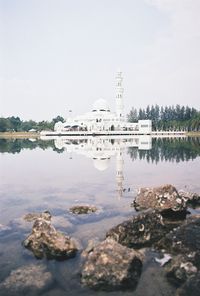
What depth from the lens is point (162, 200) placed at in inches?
485

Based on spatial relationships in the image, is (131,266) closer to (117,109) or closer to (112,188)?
(112,188)

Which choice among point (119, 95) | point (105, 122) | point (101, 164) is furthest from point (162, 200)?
point (119, 95)

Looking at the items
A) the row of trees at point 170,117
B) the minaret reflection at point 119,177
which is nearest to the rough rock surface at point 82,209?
the minaret reflection at point 119,177

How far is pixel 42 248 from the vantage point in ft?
28.8

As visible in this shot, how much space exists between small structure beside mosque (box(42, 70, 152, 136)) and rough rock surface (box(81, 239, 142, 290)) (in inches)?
3786

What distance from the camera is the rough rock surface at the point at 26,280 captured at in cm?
693

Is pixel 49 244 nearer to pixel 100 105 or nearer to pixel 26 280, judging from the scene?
pixel 26 280

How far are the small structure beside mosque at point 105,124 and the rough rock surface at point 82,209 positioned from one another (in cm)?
9062

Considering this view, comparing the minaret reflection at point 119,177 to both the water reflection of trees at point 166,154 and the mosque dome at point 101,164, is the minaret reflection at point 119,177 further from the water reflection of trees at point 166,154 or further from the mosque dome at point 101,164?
the water reflection of trees at point 166,154

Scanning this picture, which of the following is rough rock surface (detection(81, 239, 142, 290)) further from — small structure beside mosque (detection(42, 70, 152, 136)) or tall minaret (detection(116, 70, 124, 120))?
tall minaret (detection(116, 70, 124, 120))

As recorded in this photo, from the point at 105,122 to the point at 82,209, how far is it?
96237 mm

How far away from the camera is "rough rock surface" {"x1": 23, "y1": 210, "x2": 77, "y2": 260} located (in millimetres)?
8594

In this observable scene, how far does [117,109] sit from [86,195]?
338 feet

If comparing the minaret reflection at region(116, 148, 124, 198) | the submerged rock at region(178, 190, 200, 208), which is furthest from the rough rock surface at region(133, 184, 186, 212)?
the minaret reflection at region(116, 148, 124, 198)
